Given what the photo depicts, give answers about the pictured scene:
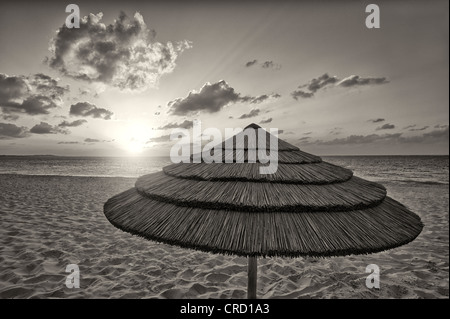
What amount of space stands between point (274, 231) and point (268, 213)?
11cm

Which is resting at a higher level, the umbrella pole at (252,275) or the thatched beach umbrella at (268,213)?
the thatched beach umbrella at (268,213)

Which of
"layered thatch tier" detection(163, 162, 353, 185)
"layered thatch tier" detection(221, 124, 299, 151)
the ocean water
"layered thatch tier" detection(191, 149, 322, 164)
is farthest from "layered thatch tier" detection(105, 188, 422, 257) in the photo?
the ocean water

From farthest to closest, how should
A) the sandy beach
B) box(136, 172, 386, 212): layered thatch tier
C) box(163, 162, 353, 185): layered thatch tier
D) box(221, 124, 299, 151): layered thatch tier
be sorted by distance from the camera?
the sandy beach → box(221, 124, 299, 151): layered thatch tier → box(163, 162, 353, 185): layered thatch tier → box(136, 172, 386, 212): layered thatch tier

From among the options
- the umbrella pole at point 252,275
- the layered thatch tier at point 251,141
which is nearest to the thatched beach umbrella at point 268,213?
the layered thatch tier at point 251,141

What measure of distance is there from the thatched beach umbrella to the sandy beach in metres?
3.16

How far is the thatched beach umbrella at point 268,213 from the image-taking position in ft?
4.13

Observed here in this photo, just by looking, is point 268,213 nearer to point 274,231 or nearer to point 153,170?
point 274,231

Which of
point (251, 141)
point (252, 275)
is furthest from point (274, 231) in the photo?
point (252, 275)

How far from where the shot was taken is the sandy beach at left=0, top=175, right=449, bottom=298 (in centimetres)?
413

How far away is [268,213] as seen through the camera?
4.46 feet

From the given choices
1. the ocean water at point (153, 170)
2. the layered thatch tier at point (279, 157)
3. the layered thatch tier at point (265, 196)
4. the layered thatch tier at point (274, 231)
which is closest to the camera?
the layered thatch tier at point (274, 231)

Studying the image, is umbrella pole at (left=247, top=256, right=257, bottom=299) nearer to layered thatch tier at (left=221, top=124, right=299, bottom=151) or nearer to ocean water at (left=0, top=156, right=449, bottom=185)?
layered thatch tier at (left=221, top=124, right=299, bottom=151)

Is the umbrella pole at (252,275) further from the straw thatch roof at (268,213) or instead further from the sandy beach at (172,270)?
the sandy beach at (172,270)

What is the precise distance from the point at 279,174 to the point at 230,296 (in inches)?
129
